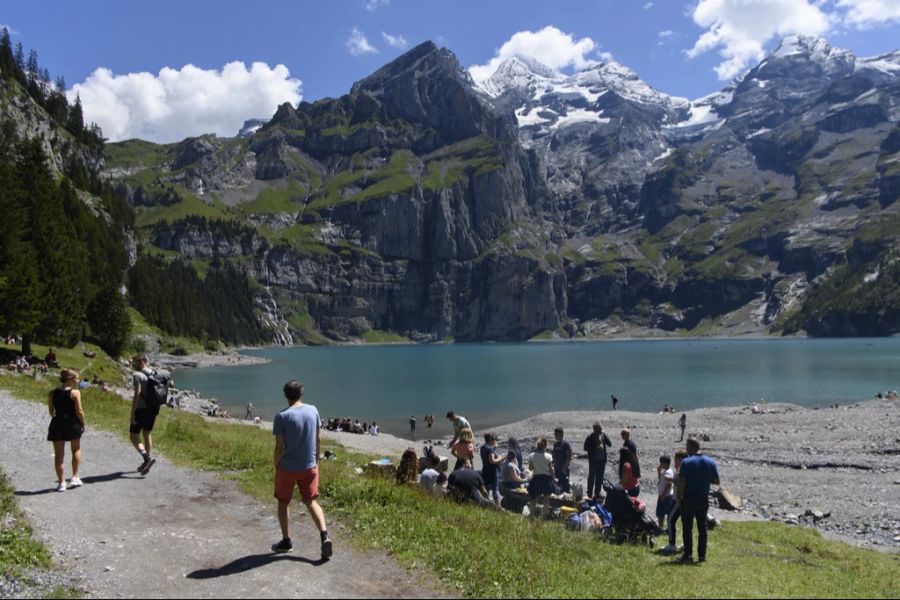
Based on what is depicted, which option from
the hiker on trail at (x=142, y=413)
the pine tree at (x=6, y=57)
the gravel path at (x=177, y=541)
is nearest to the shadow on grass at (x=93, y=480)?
the gravel path at (x=177, y=541)

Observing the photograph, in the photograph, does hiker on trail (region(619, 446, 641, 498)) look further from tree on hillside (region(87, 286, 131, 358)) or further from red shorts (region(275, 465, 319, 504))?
tree on hillside (region(87, 286, 131, 358))

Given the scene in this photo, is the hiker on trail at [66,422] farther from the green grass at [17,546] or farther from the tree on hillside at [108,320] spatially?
the tree on hillside at [108,320]

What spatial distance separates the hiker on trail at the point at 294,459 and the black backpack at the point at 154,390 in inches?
295

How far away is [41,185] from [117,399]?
50.9 m

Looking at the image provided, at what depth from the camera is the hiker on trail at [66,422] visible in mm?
14547

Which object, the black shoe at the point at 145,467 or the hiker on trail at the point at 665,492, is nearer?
the black shoe at the point at 145,467

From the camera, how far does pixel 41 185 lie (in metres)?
69.8

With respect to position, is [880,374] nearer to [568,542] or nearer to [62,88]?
[568,542]

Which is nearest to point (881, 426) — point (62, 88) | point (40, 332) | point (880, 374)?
point (880, 374)

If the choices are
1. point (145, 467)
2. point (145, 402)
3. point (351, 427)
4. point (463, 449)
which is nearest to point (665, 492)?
point (463, 449)

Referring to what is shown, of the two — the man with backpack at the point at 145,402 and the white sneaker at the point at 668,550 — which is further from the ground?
the man with backpack at the point at 145,402

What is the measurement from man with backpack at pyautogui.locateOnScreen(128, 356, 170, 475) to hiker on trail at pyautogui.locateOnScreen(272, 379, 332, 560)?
24.8 ft

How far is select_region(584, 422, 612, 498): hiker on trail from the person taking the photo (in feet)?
71.5

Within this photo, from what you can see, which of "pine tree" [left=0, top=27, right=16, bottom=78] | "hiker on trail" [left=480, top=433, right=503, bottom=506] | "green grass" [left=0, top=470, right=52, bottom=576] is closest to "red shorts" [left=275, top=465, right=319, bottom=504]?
"green grass" [left=0, top=470, right=52, bottom=576]
